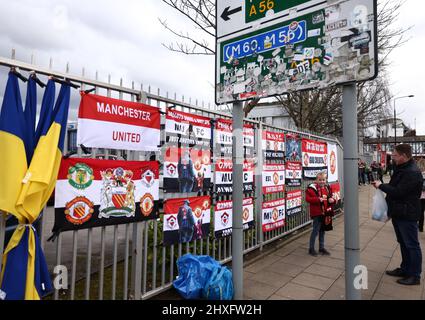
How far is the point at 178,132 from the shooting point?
4.04 m

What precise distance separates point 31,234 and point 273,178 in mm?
4716

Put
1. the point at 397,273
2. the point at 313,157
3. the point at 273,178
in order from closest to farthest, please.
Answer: the point at 397,273 → the point at 273,178 → the point at 313,157

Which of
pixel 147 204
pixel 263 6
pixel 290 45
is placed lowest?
pixel 147 204

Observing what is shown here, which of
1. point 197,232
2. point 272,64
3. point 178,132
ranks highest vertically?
point 272,64

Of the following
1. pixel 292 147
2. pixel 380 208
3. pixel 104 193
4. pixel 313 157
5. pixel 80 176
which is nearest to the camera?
pixel 80 176

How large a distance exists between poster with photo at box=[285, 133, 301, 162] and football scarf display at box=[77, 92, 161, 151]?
12.9 feet

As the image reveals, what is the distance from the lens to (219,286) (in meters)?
3.55

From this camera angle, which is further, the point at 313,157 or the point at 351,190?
the point at 313,157

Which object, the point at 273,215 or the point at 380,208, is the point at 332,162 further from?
the point at 380,208

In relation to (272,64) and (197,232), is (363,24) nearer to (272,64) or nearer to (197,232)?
(272,64)

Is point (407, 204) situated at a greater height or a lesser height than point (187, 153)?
lesser

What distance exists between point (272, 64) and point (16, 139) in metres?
2.48

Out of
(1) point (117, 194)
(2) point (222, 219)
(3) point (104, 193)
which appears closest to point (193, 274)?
(2) point (222, 219)
